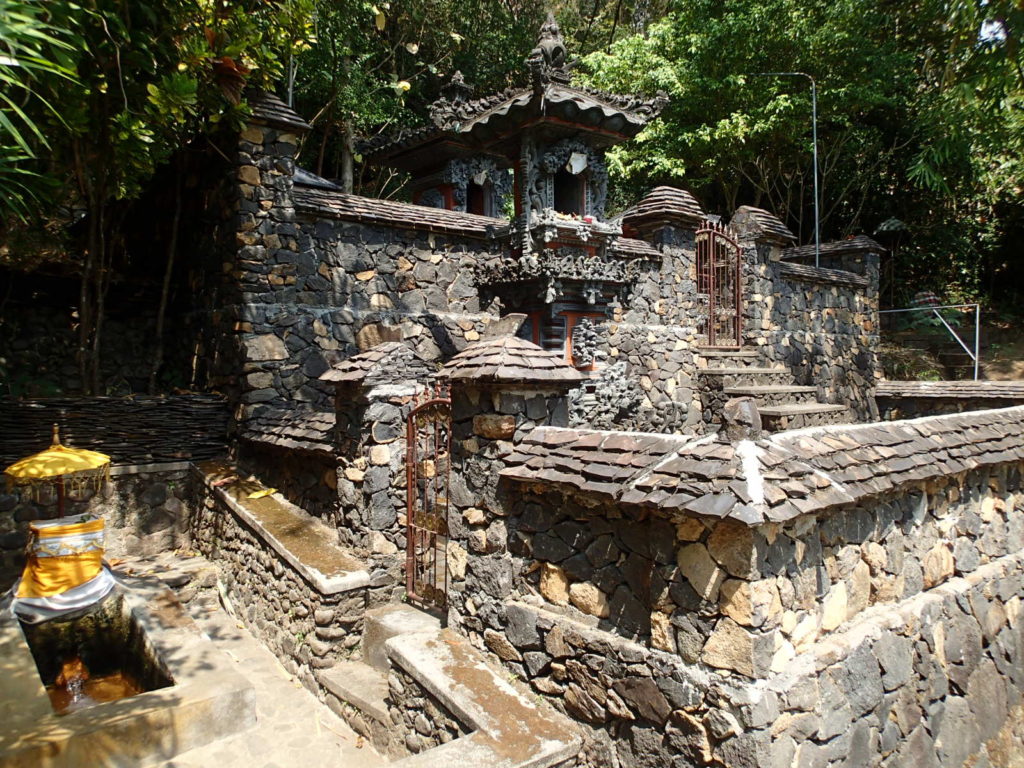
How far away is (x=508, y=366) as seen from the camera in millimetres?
4668

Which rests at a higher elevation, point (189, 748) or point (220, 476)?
point (220, 476)

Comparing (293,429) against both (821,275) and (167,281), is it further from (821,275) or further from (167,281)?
(821,275)

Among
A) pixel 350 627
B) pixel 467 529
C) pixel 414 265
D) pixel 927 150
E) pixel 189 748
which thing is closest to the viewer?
pixel 189 748

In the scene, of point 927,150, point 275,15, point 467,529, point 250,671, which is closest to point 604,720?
point 467,529

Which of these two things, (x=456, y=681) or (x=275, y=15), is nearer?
(x=456, y=681)

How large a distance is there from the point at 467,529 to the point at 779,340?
1091cm

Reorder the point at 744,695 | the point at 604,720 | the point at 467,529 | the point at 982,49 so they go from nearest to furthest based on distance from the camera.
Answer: the point at 744,695
the point at 604,720
the point at 467,529
the point at 982,49

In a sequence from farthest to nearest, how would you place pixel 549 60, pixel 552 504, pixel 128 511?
pixel 549 60 < pixel 128 511 < pixel 552 504

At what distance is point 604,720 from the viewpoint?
13.1ft

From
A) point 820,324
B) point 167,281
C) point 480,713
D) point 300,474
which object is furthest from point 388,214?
point 820,324

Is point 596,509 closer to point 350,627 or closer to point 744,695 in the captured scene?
point 744,695

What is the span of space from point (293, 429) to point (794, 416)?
7.22m

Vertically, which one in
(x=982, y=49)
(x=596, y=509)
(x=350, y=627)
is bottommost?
(x=350, y=627)

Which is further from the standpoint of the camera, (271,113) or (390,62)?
(390,62)
